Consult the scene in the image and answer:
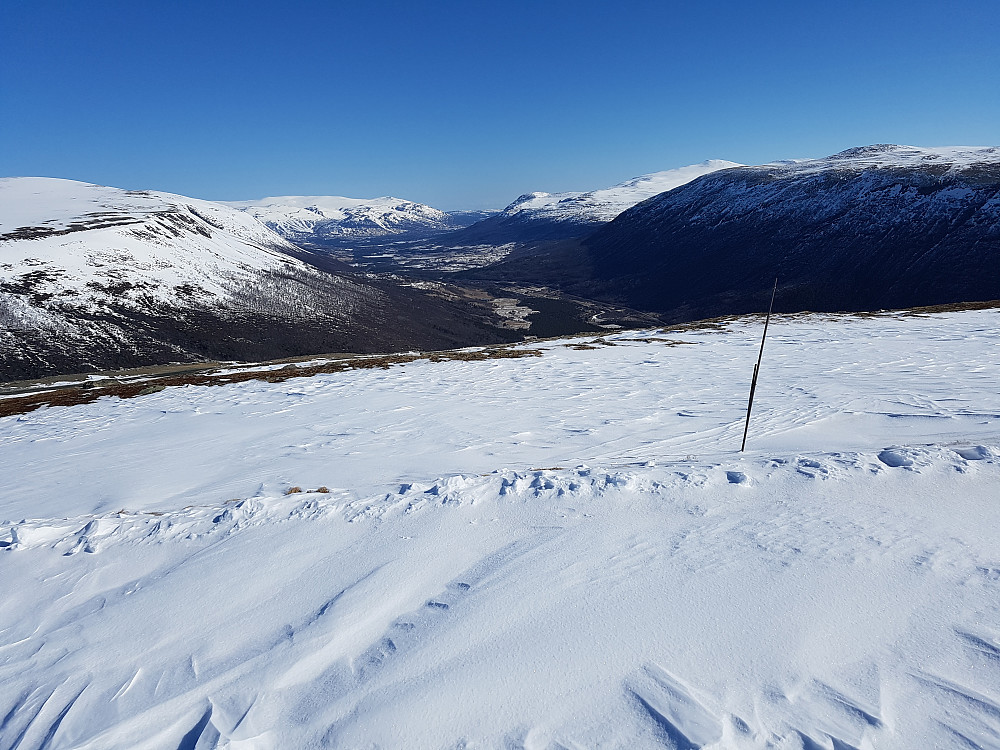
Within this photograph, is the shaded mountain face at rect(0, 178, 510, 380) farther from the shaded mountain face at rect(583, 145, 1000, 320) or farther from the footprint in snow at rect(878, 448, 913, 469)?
the footprint in snow at rect(878, 448, 913, 469)

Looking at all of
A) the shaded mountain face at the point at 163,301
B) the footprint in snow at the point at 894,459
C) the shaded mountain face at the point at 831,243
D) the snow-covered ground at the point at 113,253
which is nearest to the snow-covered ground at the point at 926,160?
the shaded mountain face at the point at 831,243

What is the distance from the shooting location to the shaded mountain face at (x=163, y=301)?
68312mm

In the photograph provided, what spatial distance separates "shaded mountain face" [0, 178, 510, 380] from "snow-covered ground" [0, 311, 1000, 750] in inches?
2857

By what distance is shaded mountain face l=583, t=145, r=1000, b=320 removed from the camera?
100375 mm

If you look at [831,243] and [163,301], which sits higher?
[831,243]

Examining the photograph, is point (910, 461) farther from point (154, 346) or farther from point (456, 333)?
point (456, 333)

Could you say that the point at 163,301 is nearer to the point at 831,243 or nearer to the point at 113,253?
the point at 113,253

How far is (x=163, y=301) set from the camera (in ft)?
277

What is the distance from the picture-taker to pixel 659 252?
17600 centimetres

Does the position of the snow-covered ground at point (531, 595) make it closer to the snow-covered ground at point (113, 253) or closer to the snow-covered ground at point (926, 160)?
the snow-covered ground at point (113, 253)

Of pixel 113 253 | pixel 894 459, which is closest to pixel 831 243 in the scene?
pixel 894 459

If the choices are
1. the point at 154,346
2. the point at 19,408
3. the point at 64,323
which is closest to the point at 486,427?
the point at 19,408

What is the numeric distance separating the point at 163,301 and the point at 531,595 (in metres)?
101

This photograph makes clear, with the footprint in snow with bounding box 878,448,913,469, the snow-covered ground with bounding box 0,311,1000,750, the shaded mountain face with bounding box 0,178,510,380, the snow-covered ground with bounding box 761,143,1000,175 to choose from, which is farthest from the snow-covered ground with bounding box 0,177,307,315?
the snow-covered ground with bounding box 761,143,1000,175
